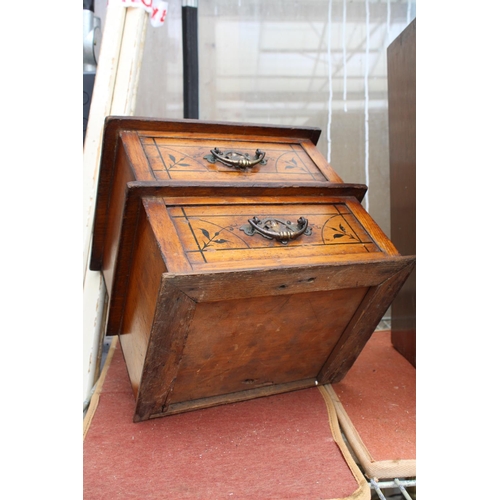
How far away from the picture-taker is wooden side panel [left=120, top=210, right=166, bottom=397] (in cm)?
92

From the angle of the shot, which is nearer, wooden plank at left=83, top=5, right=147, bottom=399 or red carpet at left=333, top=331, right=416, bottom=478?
red carpet at left=333, top=331, right=416, bottom=478

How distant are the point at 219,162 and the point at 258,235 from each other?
0.74 feet

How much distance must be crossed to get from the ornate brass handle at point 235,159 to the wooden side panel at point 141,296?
0.72 ft

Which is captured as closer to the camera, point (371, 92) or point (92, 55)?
point (92, 55)

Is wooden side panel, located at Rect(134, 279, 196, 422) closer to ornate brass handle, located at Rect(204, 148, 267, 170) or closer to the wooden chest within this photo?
the wooden chest

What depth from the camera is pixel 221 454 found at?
100 centimetres

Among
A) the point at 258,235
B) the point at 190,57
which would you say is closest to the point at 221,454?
the point at 258,235

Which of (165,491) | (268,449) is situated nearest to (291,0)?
(268,449)

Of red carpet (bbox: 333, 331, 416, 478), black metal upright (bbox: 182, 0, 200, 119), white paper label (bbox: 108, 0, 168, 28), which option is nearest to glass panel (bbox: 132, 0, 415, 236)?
black metal upright (bbox: 182, 0, 200, 119)

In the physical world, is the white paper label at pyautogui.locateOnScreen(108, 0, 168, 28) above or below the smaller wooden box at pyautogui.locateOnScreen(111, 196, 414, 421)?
above

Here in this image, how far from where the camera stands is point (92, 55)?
1646 mm

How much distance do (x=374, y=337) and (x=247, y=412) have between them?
744 millimetres
